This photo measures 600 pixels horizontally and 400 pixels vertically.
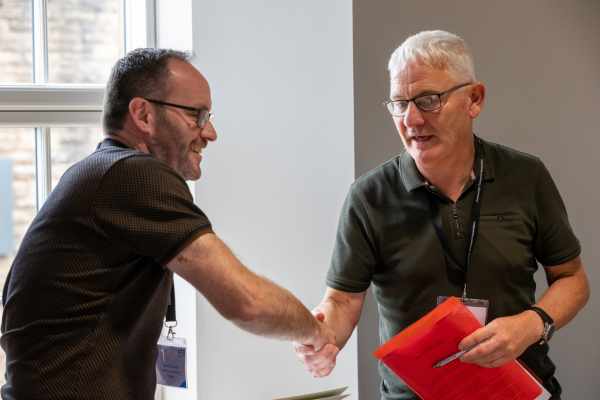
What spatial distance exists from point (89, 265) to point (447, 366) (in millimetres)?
919

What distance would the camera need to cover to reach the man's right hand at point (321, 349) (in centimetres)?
153

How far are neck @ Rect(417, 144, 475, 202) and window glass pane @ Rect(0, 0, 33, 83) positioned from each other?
1989 mm

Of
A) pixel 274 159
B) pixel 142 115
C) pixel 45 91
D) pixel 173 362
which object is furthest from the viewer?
pixel 45 91

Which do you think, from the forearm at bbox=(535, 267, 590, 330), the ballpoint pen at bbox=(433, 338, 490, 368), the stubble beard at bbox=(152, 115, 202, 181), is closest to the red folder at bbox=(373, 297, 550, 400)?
the ballpoint pen at bbox=(433, 338, 490, 368)

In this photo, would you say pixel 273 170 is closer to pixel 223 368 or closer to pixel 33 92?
pixel 223 368

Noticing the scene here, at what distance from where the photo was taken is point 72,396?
114 centimetres

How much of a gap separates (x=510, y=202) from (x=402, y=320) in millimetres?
488

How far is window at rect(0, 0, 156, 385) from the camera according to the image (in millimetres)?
2439

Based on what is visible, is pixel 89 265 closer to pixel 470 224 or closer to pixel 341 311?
pixel 341 311

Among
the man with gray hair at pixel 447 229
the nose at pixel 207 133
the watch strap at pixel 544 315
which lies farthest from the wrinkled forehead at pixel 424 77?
the watch strap at pixel 544 315

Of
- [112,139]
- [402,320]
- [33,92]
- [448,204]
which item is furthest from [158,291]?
[33,92]

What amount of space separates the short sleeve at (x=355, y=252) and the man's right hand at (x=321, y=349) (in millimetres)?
134

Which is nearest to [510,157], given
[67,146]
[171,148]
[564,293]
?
[564,293]

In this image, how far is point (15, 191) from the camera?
8.16ft
